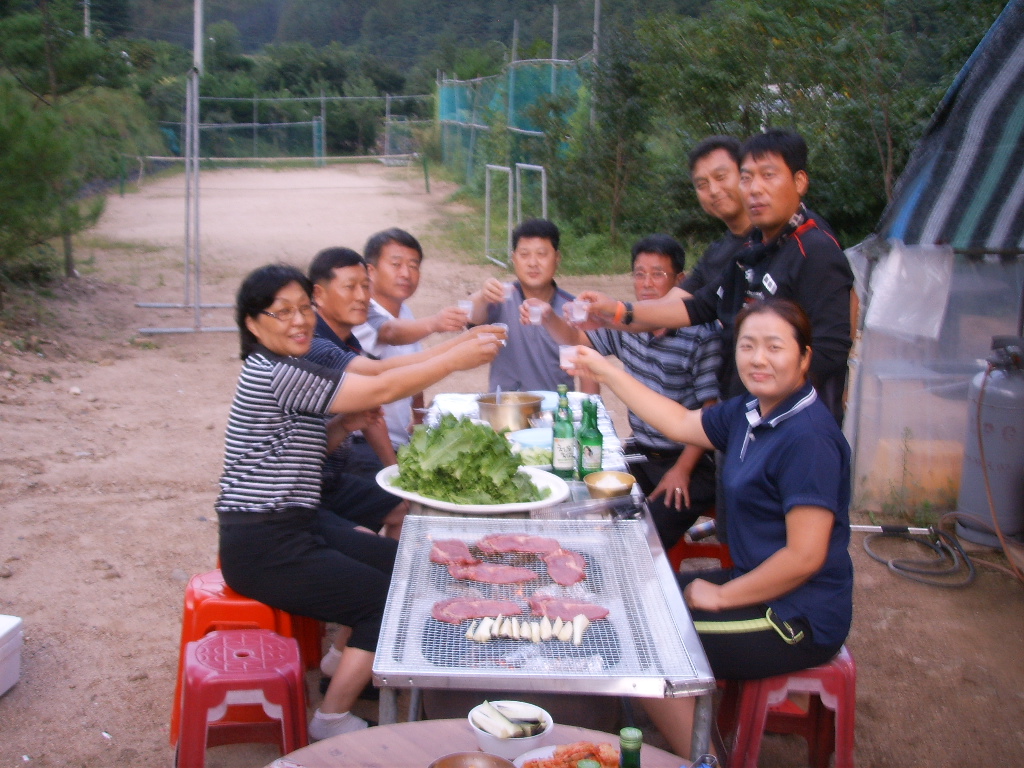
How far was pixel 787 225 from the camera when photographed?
140 inches

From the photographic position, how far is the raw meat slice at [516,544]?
2715 mm

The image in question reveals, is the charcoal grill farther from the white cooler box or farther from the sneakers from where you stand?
the white cooler box

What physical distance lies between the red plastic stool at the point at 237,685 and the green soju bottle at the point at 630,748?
1.45 metres

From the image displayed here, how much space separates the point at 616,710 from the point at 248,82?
145 feet

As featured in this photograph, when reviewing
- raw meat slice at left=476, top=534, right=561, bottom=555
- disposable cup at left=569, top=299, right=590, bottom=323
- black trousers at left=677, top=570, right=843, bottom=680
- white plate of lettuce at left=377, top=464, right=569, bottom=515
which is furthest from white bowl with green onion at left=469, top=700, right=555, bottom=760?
disposable cup at left=569, top=299, right=590, bottom=323

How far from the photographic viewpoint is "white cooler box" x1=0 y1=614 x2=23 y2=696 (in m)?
3.72

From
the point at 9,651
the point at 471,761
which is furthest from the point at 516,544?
the point at 9,651

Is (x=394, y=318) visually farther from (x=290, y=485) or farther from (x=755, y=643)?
(x=755, y=643)

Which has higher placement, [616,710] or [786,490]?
[786,490]

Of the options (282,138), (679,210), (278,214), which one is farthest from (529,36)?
(679,210)

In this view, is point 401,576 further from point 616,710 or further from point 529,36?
point 529,36

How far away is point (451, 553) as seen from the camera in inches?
A: 105

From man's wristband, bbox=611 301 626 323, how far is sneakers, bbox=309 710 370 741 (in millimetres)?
1967

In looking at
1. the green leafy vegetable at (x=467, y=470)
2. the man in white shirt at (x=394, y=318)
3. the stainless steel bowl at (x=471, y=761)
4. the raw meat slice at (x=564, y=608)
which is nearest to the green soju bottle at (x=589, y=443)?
the green leafy vegetable at (x=467, y=470)
